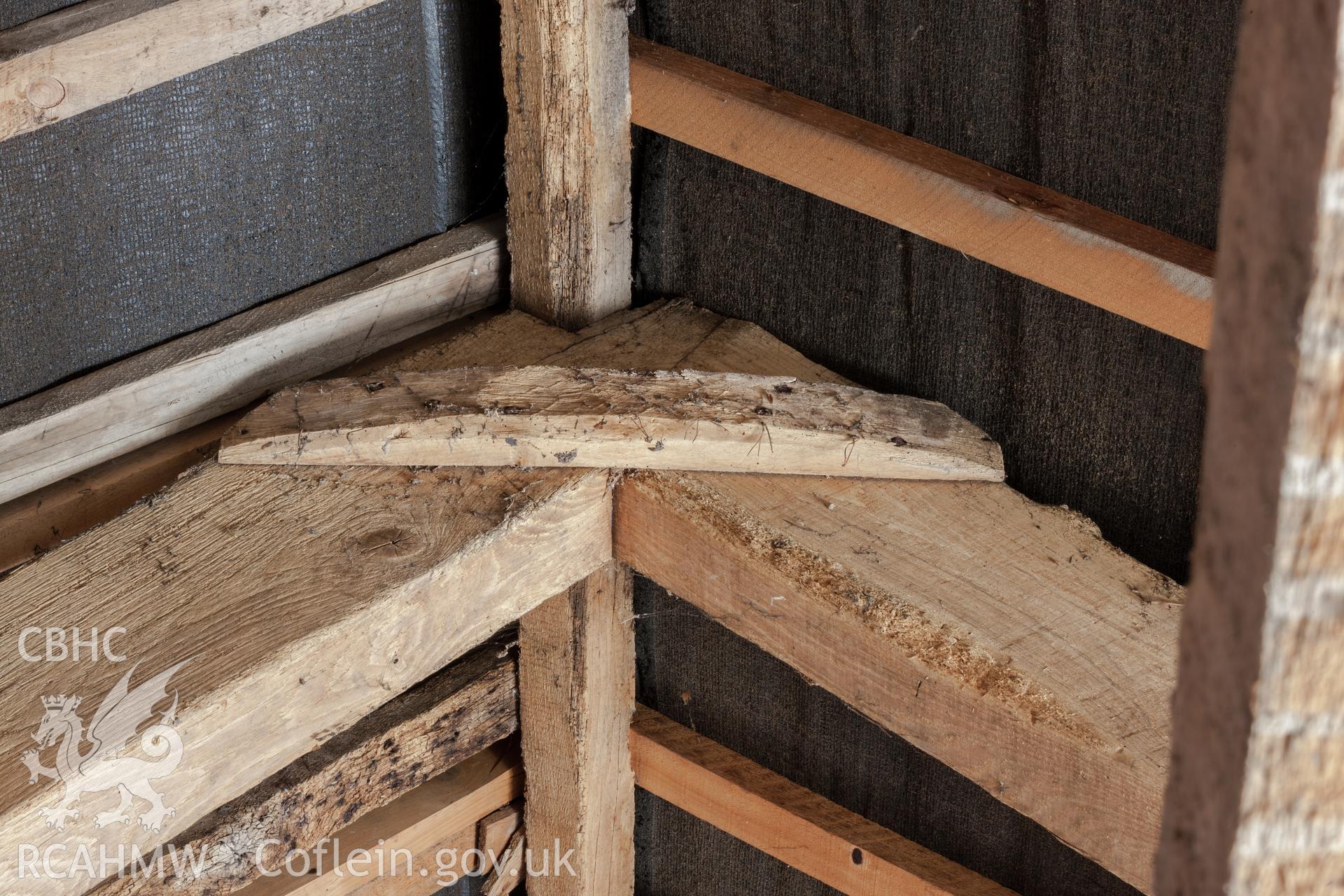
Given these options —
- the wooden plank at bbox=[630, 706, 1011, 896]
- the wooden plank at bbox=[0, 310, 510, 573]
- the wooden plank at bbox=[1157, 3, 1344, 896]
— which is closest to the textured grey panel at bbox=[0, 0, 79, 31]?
the wooden plank at bbox=[0, 310, 510, 573]

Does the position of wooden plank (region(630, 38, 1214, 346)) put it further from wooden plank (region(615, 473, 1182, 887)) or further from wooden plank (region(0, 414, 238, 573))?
wooden plank (region(0, 414, 238, 573))

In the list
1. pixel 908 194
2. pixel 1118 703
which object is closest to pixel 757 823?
pixel 1118 703

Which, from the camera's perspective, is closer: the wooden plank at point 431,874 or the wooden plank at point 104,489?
the wooden plank at point 104,489

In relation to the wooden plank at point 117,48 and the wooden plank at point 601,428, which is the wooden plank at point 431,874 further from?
the wooden plank at point 117,48

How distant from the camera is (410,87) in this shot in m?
1.64

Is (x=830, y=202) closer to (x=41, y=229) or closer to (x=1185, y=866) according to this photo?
(x=41, y=229)

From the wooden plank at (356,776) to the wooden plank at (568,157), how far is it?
0.54m

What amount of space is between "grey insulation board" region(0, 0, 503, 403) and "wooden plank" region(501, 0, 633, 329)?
0.36 ft

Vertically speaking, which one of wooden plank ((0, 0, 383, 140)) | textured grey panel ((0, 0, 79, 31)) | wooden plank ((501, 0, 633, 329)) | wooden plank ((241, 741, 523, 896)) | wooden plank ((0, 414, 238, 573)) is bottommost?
wooden plank ((241, 741, 523, 896))

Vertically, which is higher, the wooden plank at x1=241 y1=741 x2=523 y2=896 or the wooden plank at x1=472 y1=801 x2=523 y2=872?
the wooden plank at x1=241 y1=741 x2=523 y2=896

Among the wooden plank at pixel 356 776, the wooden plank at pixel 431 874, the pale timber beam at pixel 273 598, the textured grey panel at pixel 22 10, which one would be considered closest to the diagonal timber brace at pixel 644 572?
the pale timber beam at pixel 273 598

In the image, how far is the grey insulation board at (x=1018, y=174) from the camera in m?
1.28

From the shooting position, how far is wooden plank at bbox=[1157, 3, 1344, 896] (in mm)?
375

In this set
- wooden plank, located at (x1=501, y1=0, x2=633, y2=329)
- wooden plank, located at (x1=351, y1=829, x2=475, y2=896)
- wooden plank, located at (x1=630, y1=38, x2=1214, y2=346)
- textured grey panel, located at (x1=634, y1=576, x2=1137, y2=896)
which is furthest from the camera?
wooden plank, located at (x1=351, y1=829, x2=475, y2=896)
